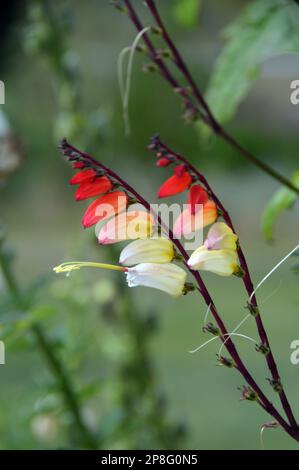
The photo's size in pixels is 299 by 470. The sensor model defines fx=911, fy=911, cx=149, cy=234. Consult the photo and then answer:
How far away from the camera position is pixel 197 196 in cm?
31

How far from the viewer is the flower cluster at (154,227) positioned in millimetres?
308

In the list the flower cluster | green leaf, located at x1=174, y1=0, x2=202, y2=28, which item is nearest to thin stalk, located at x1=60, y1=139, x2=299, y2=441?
the flower cluster

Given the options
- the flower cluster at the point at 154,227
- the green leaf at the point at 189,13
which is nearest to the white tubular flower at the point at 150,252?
the flower cluster at the point at 154,227

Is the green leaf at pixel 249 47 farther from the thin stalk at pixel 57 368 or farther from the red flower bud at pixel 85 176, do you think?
the thin stalk at pixel 57 368

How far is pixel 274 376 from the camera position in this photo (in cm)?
30

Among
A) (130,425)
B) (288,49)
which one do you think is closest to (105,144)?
(130,425)

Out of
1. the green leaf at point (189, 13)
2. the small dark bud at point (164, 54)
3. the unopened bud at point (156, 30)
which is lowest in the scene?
the small dark bud at point (164, 54)

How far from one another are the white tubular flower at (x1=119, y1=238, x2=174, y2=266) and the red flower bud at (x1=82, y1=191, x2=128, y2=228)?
0.01 metres

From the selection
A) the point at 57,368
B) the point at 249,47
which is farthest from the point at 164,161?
the point at 57,368

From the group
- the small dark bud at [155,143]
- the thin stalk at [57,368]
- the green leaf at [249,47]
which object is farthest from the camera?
the thin stalk at [57,368]

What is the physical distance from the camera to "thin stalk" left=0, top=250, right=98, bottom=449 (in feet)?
1.84

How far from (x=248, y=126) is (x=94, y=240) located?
1848 mm

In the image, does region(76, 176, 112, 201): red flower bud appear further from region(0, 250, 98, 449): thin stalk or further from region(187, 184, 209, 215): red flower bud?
region(0, 250, 98, 449): thin stalk
